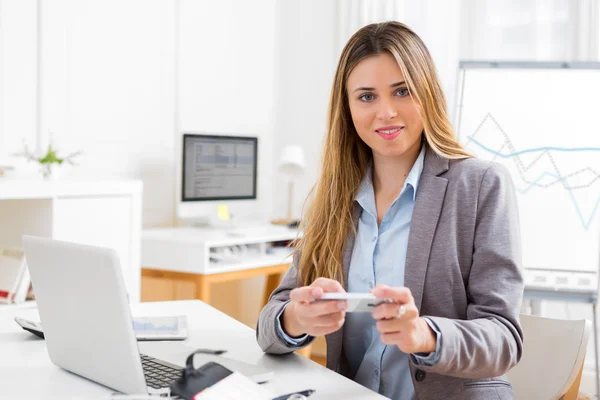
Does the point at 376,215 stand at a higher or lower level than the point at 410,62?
lower

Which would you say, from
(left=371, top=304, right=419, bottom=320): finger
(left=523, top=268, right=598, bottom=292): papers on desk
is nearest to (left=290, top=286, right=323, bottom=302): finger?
(left=371, top=304, right=419, bottom=320): finger

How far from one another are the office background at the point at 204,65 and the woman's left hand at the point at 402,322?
1777mm

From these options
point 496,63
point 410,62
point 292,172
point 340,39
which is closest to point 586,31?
point 496,63

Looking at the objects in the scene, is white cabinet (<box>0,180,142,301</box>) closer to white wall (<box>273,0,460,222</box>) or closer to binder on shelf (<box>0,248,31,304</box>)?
binder on shelf (<box>0,248,31,304</box>)

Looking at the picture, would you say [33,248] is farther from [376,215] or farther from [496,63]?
[496,63]

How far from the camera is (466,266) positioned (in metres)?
1.39

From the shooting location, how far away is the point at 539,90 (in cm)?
273

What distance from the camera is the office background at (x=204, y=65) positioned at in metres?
3.26

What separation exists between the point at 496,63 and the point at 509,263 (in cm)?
168

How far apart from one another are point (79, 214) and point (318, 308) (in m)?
1.97

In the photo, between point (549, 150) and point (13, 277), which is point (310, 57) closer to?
point (549, 150)

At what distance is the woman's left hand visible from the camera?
1.09 metres

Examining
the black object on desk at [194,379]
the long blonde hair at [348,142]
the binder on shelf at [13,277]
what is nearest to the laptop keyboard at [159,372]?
the black object on desk at [194,379]

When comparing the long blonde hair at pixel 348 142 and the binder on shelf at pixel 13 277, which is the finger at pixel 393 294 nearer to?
the long blonde hair at pixel 348 142
